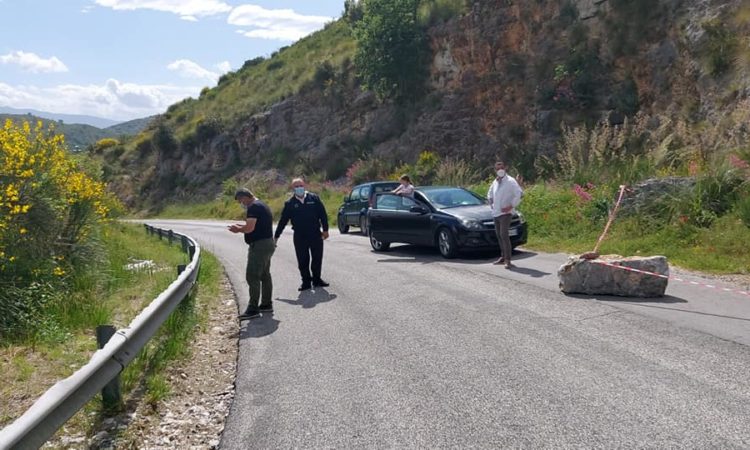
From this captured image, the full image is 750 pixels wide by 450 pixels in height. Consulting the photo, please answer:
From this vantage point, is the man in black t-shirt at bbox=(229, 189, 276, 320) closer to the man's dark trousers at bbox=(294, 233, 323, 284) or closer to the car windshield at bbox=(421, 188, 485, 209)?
the man's dark trousers at bbox=(294, 233, 323, 284)

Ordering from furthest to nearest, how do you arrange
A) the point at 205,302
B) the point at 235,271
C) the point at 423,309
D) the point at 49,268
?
the point at 235,271
the point at 205,302
the point at 49,268
the point at 423,309

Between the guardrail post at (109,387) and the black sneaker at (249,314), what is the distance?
11.7 ft

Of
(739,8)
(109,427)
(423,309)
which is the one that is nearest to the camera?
(109,427)

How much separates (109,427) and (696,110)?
22449 millimetres

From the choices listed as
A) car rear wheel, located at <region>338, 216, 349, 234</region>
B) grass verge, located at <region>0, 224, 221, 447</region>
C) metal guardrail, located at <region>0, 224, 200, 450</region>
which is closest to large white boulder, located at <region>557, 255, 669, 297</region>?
grass verge, located at <region>0, 224, 221, 447</region>

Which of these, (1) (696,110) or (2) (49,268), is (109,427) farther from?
(1) (696,110)

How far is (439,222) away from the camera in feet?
44.5

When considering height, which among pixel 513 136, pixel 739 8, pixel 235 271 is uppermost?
pixel 739 8

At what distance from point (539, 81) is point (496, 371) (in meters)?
26.6

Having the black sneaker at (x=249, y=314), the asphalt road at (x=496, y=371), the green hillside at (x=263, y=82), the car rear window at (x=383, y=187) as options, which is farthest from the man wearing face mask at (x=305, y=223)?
the green hillside at (x=263, y=82)

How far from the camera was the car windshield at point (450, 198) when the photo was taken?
14211 millimetres

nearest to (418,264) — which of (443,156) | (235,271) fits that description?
(235,271)

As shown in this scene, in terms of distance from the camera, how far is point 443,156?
3319 cm

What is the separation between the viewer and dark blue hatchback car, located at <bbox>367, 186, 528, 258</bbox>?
42.2ft
